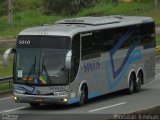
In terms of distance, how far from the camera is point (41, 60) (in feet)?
71.7

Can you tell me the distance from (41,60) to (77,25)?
263cm

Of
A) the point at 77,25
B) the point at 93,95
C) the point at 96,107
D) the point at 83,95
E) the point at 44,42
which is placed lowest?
the point at 96,107

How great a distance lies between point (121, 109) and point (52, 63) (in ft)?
9.08

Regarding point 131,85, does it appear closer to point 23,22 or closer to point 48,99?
point 48,99

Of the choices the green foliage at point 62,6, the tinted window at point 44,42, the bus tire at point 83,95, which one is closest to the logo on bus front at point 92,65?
the bus tire at point 83,95

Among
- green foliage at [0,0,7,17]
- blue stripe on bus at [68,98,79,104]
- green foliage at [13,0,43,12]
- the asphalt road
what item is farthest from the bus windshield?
green foliage at [0,0,7,17]

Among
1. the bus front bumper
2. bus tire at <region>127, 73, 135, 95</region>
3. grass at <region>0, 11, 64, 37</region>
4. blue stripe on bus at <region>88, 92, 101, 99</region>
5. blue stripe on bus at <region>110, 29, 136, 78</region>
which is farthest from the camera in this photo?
grass at <region>0, 11, 64, 37</region>

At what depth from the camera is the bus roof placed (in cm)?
2241

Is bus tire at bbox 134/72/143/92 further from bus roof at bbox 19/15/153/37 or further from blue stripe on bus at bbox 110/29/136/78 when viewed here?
bus roof at bbox 19/15/153/37

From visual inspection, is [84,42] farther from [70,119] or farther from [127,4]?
[127,4]

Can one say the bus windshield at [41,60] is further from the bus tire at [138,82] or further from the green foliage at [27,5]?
the green foliage at [27,5]

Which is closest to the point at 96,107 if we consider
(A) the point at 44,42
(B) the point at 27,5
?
(A) the point at 44,42

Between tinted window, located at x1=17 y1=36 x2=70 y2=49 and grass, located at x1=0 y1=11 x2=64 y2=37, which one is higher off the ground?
tinted window, located at x1=17 y1=36 x2=70 y2=49

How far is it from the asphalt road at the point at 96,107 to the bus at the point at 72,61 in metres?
0.35
